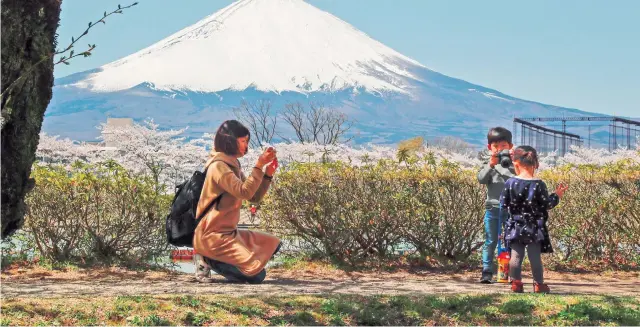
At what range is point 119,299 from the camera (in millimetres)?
5977

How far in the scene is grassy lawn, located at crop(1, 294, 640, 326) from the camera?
5586 mm

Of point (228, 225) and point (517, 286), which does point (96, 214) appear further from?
point (517, 286)

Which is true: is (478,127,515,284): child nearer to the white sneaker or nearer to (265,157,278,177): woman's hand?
(265,157,278,177): woman's hand

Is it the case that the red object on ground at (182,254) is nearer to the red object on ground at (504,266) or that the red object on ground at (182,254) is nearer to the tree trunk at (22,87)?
the red object on ground at (504,266)

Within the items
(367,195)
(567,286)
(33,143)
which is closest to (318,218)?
(367,195)

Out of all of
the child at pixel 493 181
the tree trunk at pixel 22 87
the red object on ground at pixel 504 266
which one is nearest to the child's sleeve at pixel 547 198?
the child at pixel 493 181

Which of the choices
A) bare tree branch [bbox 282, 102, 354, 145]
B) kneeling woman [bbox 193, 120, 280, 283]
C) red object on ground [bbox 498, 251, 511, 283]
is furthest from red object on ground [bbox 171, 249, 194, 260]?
bare tree branch [bbox 282, 102, 354, 145]

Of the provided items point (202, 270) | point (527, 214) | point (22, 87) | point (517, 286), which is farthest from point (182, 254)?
point (22, 87)

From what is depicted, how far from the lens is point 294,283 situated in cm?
806

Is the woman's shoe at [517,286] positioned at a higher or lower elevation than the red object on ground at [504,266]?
lower

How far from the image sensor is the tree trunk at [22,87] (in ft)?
17.5

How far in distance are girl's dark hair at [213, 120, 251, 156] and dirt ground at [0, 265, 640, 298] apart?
4.05 feet

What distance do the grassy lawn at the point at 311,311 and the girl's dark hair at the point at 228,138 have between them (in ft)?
6.04

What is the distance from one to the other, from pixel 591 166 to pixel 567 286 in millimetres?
2188
